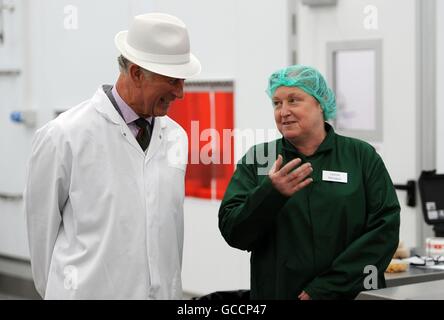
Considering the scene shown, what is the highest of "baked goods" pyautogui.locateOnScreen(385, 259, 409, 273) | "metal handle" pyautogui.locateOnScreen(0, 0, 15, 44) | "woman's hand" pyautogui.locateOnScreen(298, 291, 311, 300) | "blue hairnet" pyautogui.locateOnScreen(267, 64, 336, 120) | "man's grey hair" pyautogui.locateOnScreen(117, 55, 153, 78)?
"metal handle" pyautogui.locateOnScreen(0, 0, 15, 44)

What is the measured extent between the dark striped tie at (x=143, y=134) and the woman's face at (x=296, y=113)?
1.29ft

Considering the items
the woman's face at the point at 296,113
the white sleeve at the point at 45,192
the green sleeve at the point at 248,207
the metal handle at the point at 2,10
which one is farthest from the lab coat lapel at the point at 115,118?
the metal handle at the point at 2,10

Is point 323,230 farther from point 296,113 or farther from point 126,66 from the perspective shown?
point 126,66

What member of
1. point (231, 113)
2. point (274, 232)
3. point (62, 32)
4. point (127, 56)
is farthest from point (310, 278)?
point (62, 32)

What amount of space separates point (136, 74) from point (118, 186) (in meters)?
0.32

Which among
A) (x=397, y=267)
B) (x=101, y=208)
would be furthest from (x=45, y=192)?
(x=397, y=267)

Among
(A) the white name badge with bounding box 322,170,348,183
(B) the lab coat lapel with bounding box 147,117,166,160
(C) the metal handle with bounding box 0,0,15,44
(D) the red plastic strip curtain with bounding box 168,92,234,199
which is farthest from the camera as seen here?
(C) the metal handle with bounding box 0,0,15,44

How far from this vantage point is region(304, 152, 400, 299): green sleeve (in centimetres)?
232

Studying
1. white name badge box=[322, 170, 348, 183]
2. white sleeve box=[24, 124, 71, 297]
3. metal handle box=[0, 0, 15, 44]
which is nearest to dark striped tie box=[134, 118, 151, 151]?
white sleeve box=[24, 124, 71, 297]

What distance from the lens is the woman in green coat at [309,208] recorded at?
7.62ft

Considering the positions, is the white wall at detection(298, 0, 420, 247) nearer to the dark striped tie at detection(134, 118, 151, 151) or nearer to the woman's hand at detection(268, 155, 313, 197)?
the woman's hand at detection(268, 155, 313, 197)

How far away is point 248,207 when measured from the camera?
2328 mm

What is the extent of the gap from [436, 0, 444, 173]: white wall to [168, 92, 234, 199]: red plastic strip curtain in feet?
4.24

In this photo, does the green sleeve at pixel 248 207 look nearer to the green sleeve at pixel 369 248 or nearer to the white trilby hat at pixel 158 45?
the green sleeve at pixel 369 248
